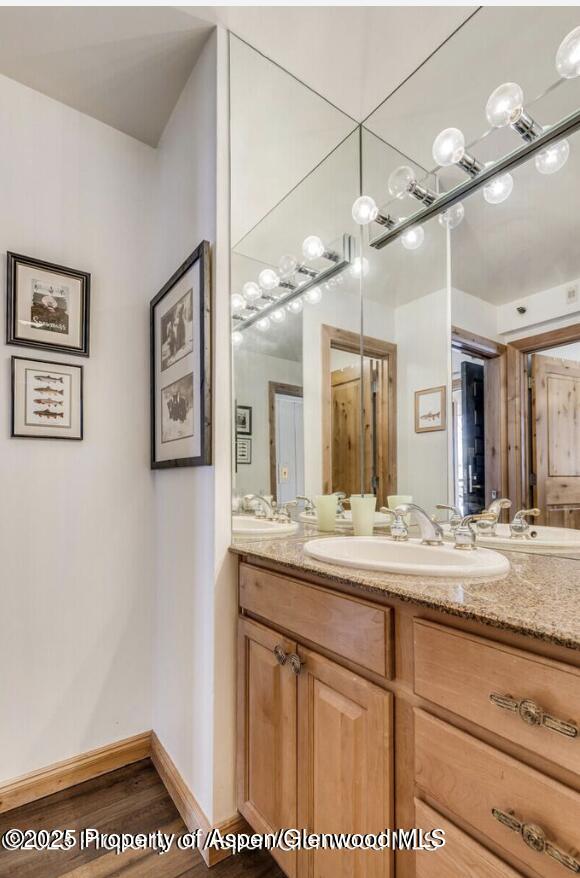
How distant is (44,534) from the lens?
1.57m

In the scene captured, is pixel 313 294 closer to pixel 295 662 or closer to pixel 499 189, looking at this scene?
pixel 499 189

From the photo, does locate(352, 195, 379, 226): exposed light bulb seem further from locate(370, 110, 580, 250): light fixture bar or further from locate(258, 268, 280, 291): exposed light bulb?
locate(258, 268, 280, 291): exposed light bulb

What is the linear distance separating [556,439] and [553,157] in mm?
769

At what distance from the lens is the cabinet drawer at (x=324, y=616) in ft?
2.85

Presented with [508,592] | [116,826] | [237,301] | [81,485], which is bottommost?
[116,826]

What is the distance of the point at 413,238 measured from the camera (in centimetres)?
161

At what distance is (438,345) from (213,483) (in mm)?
894

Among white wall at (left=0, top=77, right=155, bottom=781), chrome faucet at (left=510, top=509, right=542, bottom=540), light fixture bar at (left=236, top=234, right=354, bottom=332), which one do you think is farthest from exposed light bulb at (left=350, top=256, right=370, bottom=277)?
chrome faucet at (left=510, top=509, right=542, bottom=540)

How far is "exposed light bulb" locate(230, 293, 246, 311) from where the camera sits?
4.71 feet

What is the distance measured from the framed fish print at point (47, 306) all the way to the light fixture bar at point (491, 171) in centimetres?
120

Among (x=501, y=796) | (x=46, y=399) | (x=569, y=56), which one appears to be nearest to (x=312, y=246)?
(x=569, y=56)

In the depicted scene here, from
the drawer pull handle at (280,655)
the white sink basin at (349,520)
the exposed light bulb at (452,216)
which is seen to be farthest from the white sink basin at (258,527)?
the exposed light bulb at (452,216)

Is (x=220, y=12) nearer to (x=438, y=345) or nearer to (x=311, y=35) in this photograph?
(x=311, y=35)

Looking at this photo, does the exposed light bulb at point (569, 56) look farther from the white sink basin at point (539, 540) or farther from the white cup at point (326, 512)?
the white cup at point (326, 512)
